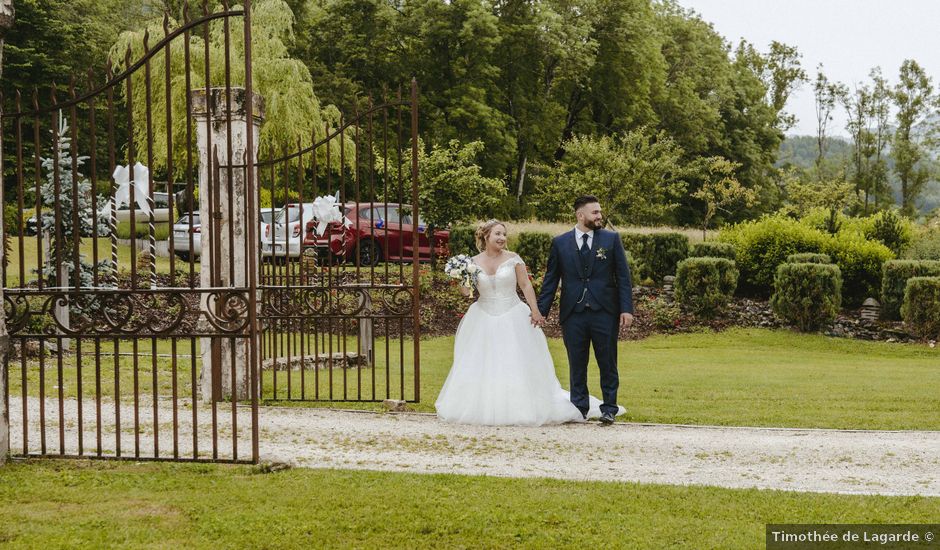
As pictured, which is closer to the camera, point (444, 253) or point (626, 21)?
point (444, 253)

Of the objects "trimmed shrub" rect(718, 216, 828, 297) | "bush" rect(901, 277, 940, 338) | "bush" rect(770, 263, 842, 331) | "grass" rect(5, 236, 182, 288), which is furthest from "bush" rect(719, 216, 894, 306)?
"grass" rect(5, 236, 182, 288)

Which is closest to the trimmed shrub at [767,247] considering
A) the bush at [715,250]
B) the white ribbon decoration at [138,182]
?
the bush at [715,250]

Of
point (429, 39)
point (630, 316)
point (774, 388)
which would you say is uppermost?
point (429, 39)

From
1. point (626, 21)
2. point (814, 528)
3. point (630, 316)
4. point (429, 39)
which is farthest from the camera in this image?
point (626, 21)

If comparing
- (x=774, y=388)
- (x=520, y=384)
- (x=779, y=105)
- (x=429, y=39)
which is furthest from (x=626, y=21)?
(x=520, y=384)

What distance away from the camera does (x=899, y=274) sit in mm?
18422

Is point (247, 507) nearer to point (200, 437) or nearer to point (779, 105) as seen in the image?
point (200, 437)

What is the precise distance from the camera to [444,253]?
2186 cm

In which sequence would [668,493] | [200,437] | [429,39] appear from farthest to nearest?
[429,39]
[200,437]
[668,493]

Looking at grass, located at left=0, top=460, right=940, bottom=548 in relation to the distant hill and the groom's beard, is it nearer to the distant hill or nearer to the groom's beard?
the groom's beard

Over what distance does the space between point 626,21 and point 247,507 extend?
41157 millimetres

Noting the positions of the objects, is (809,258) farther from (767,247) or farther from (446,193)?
(446,193)

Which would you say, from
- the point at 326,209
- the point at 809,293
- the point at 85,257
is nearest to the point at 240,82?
the point at 85,257

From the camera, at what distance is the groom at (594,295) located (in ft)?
26.1
